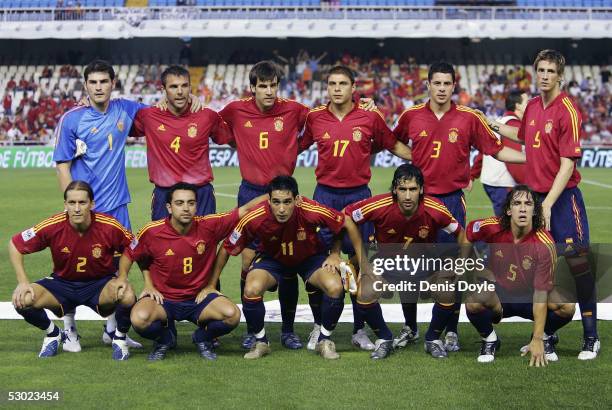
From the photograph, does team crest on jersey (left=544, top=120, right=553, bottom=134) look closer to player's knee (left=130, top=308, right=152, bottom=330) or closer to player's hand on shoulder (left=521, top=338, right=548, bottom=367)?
player's hand on shoulder (left=521, top=338, right=548, bottom=367)

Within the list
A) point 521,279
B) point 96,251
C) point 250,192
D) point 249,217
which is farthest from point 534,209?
point 96,251

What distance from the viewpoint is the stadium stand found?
112ft

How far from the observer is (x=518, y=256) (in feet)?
22.2

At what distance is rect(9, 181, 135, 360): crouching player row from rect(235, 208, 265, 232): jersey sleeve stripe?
0.79 m

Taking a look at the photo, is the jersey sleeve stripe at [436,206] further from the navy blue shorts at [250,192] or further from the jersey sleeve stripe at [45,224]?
the jersey sleeve stripe at [45,224]

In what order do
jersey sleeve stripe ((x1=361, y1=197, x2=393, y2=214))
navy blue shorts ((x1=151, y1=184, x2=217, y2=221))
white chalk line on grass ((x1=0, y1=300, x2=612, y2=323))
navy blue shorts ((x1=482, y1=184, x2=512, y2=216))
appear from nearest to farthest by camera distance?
jersey sleeve stripe ((x1=361, y1=197, x2=393, y2=214)) < navy blue shorts ((x1=151, y1=184, x2=217, y2=221)) < white chalk line on grass ((x1=0, y1=300, x2=612, y2=323)) < navy blue shorts ((x1=482, y1=184, x2=512, y2=216))

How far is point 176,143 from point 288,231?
1.21m

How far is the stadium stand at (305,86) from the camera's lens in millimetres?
34250

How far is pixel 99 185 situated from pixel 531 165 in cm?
321

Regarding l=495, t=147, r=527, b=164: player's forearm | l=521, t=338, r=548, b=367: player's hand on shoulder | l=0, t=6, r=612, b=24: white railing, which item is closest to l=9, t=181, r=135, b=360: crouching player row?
l=521, t=338, r=548, b=367: player's hand on shoulder

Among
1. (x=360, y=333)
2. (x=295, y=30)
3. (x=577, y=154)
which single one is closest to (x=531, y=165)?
(x=577, y=154)

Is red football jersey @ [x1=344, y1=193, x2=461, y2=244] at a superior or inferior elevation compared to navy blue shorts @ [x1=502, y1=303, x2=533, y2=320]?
superior

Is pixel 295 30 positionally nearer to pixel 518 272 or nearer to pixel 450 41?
pixel 450 41

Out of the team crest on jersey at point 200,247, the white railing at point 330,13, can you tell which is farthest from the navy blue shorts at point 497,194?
the white railing at point 330,13
